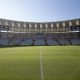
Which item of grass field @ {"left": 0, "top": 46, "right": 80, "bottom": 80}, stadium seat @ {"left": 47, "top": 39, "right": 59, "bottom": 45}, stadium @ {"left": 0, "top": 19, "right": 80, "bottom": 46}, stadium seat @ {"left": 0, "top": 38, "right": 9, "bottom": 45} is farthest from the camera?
stadium @ {"left": 0, "top": 19, "right": 80, "bottom": 46}

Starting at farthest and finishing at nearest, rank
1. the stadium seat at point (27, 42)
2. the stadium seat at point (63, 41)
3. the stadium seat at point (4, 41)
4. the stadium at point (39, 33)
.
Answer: the stadium at point (39, 33) → the stadium seat at point (63, 41) → the stadium seat at point (27, 42) → the stadium seat at point (4, 41)

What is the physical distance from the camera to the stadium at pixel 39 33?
72.2m

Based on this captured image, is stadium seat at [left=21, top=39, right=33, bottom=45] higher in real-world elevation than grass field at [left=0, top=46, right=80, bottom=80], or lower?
lower

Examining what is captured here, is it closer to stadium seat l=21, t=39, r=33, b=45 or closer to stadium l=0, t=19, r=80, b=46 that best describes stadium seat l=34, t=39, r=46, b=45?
stadium l=0, t=19, r=80, b=46

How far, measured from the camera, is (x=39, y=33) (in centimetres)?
8569

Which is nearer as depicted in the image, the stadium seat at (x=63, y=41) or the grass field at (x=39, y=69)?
the grass field at (x=39, y=69)

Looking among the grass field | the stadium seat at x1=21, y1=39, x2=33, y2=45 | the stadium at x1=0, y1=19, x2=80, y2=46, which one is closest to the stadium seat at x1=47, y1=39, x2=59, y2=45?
the stadium at x1=0, y1=19, x2=80, y2=46

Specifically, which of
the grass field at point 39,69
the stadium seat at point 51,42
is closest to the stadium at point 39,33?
the stadium seat at point 51,42

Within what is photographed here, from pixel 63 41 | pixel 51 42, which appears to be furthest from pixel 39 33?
pixel 63 41

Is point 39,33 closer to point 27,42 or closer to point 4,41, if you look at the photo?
point 27,42

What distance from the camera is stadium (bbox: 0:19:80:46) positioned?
2844 inches

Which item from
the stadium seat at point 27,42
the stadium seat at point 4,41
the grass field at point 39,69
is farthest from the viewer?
the stadium seat at point 27,42

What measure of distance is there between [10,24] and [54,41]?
2588 centimetres

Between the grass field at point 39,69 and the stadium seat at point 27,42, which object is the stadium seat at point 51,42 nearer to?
the stadium seat at point 27,42
